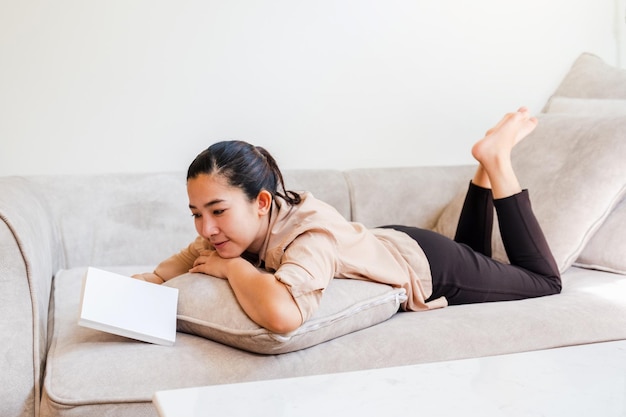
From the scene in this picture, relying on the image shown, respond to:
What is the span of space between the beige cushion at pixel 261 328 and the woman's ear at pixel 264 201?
19 cm

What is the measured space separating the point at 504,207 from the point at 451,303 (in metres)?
0.28

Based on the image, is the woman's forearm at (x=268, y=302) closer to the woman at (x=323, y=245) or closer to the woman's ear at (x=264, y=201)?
the woman at (x=323, y=245)

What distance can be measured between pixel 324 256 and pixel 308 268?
77mm

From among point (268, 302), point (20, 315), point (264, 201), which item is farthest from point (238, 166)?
point (20, 315)

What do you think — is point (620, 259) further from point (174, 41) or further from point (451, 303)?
point (174, 41)

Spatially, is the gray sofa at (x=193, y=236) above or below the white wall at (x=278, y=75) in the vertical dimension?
below

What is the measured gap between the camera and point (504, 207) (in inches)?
75.6

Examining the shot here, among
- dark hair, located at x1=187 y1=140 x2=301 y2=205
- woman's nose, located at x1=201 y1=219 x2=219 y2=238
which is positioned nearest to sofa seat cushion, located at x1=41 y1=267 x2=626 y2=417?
woman's nose, located at x1=201 y1=219 x2=219 y2=238

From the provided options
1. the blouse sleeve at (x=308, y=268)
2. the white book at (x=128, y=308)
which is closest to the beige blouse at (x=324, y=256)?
the blouse sleeve at (x=308, y=268)

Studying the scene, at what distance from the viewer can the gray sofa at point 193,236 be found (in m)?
1.34

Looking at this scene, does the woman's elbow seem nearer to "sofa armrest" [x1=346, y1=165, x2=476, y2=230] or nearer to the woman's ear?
the woman's ear

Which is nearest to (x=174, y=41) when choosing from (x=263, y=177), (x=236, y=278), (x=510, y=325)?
(x=263, y=177)

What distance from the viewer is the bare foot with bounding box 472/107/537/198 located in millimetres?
1927

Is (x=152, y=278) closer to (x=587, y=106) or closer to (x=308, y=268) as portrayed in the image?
(x=308, y=268)
